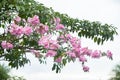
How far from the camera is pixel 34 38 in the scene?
339 inches

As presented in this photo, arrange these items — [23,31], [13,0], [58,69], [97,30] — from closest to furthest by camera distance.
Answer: [23,31]
[58,69]
[13,0]
[97,30]

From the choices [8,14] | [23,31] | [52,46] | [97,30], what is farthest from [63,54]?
[97,30]

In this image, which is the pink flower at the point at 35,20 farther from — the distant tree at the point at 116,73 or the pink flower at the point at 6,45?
the distant tree at the point at 116,73

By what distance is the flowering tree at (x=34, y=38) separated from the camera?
8.49 m

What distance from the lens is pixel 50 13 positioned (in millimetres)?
9969

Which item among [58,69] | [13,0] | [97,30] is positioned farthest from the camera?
[97,30]

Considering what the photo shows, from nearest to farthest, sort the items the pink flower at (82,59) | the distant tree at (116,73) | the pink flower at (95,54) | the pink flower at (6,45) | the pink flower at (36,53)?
the pink flower at (6,45), the pink flower at (82,59), the pink flower at (36,53), the pink flower at (95,54), the distant tree at (116,73)

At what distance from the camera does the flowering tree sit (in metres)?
8.49

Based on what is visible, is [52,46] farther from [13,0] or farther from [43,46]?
[13,0]

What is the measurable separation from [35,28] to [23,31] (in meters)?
0.39

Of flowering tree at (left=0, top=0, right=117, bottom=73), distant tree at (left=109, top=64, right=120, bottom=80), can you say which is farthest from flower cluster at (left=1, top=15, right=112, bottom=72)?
distant tree at (left=109, top=64, right=120, bottom=80)

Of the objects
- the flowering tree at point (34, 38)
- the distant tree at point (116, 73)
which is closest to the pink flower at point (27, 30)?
the flowering tree at point (34, 38)

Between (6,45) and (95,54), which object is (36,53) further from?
(95,54)

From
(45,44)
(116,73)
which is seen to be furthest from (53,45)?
(116,73)
